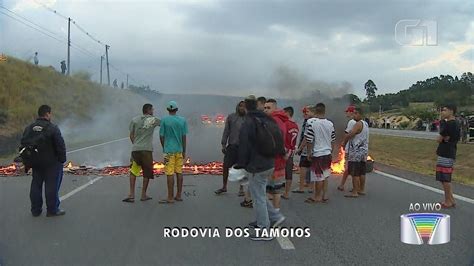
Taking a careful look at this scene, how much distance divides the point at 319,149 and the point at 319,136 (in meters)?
0.19

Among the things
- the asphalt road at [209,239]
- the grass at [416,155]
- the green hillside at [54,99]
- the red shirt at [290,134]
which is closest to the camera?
the asphalt road at [209,239]

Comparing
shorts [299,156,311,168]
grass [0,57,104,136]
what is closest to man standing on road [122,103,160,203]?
grass [0,57,104,136]

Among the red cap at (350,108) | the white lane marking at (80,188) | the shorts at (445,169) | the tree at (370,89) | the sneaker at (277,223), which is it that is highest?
the tree at (370,89)

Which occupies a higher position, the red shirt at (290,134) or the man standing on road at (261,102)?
the man standing on road at (261,102)

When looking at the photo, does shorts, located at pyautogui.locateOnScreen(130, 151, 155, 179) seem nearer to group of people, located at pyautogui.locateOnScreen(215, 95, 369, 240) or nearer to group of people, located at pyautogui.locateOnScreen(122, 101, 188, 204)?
group of people, located at pyautogui.locateOnScreen(122, 101, 188, 204)

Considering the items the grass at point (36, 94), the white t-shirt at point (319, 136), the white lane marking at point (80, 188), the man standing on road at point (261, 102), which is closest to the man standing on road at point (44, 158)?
the white lane marking at point (80, 188)

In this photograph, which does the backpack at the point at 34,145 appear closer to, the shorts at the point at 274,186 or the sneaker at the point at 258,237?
the shorts at the point at 274,186

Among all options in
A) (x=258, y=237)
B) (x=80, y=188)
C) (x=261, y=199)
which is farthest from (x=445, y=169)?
(x=80, y=188)

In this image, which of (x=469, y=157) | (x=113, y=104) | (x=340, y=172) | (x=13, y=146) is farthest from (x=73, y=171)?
(x=469, y=157)

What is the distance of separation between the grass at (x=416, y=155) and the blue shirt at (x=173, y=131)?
487cm

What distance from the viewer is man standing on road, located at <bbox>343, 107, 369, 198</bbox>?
7.27 m

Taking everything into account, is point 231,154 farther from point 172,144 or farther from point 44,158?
point 44,158

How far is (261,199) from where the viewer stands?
16.8 ft

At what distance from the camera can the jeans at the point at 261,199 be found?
16.5ft
